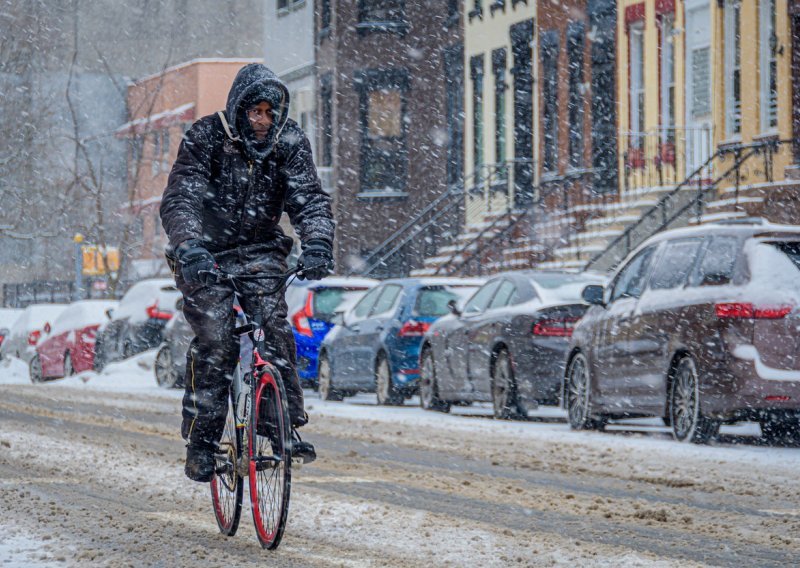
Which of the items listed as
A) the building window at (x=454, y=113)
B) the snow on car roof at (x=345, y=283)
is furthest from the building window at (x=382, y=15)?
the snow on car roof at (x=345, y=283)

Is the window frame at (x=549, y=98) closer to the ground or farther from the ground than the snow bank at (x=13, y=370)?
farther from the ground

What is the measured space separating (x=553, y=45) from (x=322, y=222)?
26657 mm

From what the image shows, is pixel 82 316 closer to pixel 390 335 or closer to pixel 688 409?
pixel 390 335

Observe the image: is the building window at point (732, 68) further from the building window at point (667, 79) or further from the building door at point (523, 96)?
the building door at point (523, 96)

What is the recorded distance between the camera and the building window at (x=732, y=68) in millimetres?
26516

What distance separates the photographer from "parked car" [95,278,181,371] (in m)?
28.4

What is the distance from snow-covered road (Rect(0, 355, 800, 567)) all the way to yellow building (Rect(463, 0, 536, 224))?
64.7 ft

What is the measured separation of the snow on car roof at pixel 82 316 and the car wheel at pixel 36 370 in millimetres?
→ 724

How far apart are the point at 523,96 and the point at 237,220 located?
28.1 m

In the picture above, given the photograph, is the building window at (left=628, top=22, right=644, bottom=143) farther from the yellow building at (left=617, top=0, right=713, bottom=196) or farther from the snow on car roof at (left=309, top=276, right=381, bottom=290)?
the snow on car roof at (left=309, top=276, right=381, bottom=290)

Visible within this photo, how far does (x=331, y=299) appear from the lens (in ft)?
76.3

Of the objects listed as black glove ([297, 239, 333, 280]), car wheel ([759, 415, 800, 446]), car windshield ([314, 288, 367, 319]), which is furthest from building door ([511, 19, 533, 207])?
black glove ([297, 239, 333, 280])

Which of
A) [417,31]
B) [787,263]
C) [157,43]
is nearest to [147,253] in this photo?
[157,43]

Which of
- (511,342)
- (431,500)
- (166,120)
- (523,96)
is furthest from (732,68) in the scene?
(166,120)
